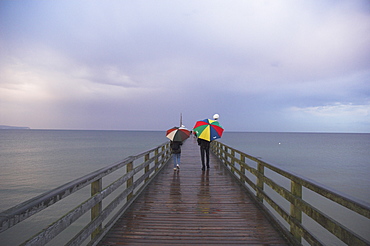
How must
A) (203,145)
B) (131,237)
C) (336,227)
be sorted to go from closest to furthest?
(336,227) < (131,237) < (203,145)

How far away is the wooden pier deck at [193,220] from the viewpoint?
10.6 feet

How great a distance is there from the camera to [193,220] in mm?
3920

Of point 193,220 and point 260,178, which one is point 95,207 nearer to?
point 193,220

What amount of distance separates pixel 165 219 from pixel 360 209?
303 centimetres

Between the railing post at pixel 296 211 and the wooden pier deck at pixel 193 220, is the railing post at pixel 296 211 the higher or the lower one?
the higher one

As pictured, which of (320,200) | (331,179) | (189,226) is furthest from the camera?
(331,179)

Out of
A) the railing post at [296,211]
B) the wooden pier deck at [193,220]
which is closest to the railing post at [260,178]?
the wooden pier deck at [193,220]

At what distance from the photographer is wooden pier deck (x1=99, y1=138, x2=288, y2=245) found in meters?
3.23

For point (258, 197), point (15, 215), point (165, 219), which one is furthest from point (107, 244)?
point (258, 197)

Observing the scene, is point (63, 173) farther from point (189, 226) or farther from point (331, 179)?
point (331, 179)

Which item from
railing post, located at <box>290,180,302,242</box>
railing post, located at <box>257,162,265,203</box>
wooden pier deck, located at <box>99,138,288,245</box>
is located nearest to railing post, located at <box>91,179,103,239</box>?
wooden pier deck, located at <box>99,138,288,245</box>

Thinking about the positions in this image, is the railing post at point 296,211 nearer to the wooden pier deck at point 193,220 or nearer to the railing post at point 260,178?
the wooden pier deck at point 193,220

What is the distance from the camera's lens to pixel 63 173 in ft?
72.3

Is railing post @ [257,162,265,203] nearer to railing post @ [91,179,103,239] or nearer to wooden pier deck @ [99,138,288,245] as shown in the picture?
wooden pier deck @ [99,138,288,245]
